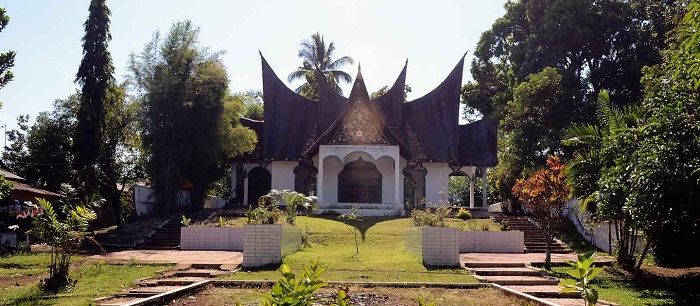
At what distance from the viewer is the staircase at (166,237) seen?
19.1 meters

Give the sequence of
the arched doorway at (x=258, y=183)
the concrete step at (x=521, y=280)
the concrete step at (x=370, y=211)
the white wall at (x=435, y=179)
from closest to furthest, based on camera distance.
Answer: the concrete step at (x=521, y=280)
the concrete step at (x=370, y=211)
the white wall at (x=435, y=179)
the arched doorway at (x=258, y=183)

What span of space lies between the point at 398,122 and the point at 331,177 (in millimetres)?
4218

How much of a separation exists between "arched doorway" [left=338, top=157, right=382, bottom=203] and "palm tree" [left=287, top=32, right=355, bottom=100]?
404 inches

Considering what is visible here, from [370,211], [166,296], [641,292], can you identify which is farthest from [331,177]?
[166,296]

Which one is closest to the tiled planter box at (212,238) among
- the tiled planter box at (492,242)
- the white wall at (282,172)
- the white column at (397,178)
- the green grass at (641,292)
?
the tiled planter box at (492,242)

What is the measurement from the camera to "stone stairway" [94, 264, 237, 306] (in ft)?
27.1

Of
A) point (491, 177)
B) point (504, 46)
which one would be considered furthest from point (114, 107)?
point (504, 46)

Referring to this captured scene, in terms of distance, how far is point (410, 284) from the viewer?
31.7ft

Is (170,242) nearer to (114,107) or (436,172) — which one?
(114,107)

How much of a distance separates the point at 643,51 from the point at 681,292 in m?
17.7

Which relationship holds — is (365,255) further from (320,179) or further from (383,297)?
(320,179)

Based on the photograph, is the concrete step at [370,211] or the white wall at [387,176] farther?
the white wall at [387,176]

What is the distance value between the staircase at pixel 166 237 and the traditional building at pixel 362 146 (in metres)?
6.31

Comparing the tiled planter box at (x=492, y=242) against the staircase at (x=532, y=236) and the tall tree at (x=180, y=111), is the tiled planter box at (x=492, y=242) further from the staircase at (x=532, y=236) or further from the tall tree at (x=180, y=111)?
the tall tree at (x=180, y=111)
